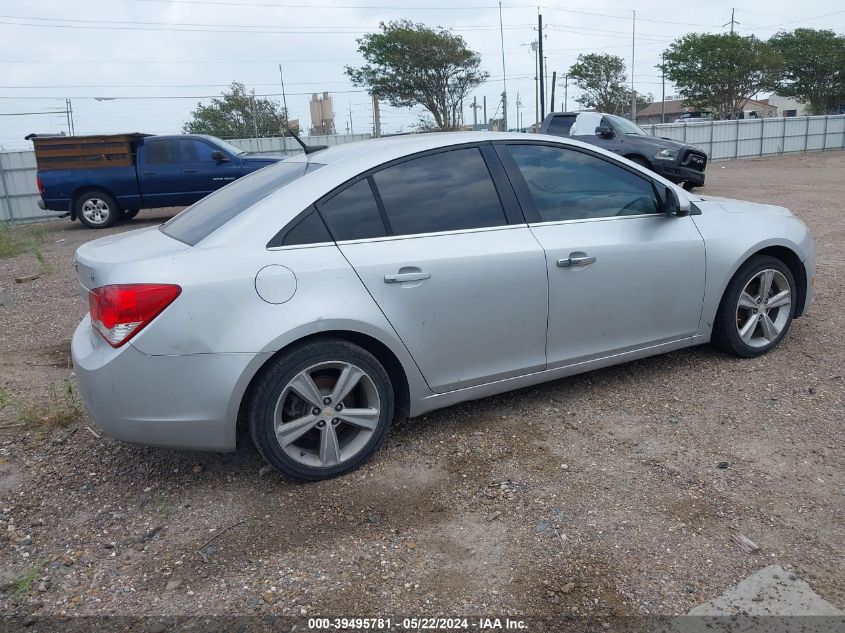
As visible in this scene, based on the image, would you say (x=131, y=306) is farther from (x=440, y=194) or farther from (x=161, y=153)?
(x=161, y=153)

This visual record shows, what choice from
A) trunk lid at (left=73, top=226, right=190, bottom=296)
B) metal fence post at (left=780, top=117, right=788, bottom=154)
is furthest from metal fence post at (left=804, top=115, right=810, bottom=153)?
trunk lid at (left=73, top=226, right=190, bottom=296)

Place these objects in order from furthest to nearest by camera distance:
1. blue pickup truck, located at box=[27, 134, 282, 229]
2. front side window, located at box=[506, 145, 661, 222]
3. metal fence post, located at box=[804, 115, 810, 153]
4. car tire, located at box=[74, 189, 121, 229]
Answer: metal fence post, located at box=[804, 115, 810, 153] < car tire, located at box=[74, 189, 121, 229] < blue pickup truck, located at box=[27, 134, 282, 229] < front side window, located at box=[506, 145, 661, 222]

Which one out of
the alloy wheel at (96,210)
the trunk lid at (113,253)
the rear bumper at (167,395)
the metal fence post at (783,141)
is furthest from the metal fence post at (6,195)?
the metal fence post at (783,141)

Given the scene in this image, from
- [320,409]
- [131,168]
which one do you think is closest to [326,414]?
[320,409]

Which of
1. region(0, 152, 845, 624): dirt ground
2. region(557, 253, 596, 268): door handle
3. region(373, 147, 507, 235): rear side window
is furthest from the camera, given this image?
region(557, 253, 596, 268): door handle

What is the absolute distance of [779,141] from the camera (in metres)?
33.1

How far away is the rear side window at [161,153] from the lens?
13.8 m

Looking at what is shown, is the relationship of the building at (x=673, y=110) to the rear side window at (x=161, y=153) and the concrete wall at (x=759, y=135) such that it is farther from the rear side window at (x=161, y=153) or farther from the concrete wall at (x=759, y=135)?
the rear side window at (x=161, y=153)

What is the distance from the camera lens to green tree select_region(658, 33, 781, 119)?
150 ft

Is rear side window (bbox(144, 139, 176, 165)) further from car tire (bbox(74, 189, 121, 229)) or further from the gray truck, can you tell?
the gray truck

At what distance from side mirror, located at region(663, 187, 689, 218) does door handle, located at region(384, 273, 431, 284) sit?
1.65 m

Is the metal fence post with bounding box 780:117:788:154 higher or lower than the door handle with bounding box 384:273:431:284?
lower

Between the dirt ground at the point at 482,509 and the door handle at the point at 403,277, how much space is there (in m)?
0.89

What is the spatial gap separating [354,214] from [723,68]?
49.6 metres
